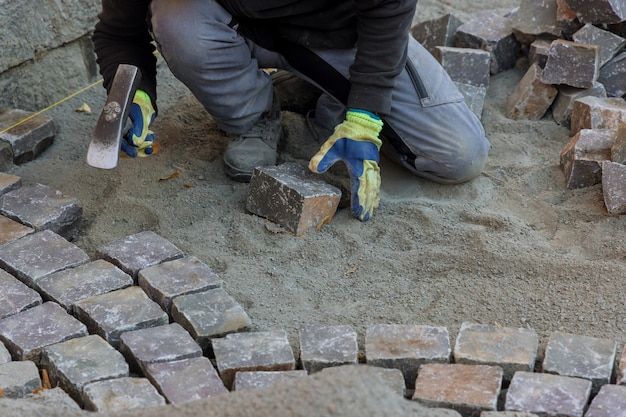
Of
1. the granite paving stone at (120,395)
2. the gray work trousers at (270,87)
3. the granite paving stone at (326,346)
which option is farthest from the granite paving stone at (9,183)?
the granite paving stone at (326,346)

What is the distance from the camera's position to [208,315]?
8.80 feet

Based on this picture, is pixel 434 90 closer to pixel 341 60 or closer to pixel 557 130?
pixel 341 60

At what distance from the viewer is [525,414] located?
2.25 metres

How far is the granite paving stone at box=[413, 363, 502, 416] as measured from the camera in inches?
91.0

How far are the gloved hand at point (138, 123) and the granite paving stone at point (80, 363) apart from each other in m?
1.14

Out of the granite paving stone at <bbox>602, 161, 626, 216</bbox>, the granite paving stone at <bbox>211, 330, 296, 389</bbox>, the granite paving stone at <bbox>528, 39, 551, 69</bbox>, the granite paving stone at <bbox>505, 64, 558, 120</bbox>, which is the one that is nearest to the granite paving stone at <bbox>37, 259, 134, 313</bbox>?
the granite paving stone at <bbox>211, 330, 296, 389</bbox>

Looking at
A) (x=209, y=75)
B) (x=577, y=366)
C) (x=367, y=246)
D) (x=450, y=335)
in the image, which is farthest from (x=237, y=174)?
(x=577, y=366)

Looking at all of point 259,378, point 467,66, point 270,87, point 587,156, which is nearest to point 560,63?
point 467,66

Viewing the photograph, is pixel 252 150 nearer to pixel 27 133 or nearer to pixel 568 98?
pixel 27 133

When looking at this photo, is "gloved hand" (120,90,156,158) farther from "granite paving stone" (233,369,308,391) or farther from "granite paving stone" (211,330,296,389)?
"granite paving stone" (233,369,308,391)

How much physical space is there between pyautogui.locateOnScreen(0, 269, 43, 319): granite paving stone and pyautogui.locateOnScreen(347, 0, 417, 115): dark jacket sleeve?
4.13 ft

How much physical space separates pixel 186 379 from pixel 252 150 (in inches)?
52.7

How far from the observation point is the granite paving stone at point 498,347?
2.48m

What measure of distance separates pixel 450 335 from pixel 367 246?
21.5 inches
